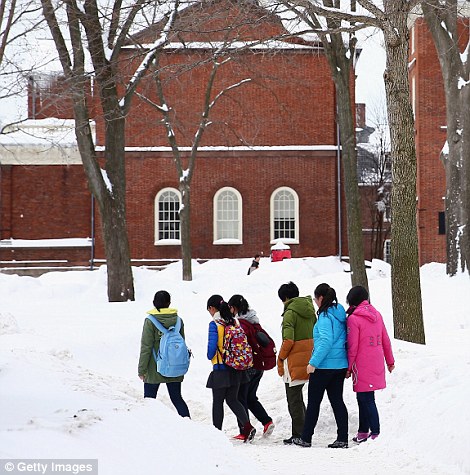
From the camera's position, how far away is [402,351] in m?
→ 9.97

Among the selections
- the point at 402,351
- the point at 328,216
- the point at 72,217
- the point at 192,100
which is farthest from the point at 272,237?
the point at 402,351

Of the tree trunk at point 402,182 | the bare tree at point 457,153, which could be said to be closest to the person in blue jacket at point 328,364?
the tree trunk at point 402,182

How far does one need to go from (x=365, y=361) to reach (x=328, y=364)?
14.8 inches

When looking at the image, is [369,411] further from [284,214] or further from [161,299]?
[284,214]

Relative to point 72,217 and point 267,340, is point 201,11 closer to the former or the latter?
point 267,340

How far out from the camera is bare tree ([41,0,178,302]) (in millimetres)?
16250

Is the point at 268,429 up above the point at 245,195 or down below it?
below

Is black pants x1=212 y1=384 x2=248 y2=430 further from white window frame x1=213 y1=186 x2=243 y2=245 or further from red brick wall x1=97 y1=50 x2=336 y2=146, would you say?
red brick wall x1=97 y1=50 x2=336 y2=146

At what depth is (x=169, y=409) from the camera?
704 centimetres

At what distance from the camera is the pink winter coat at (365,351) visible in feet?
27.0

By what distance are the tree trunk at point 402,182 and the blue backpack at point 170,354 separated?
4.18m

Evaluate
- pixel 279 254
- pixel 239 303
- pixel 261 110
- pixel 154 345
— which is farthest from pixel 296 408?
pixel 261 110

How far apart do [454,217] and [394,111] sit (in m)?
10.3

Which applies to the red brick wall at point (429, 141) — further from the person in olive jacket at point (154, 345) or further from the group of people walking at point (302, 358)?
the person in olive jacket at point (154, 345)
